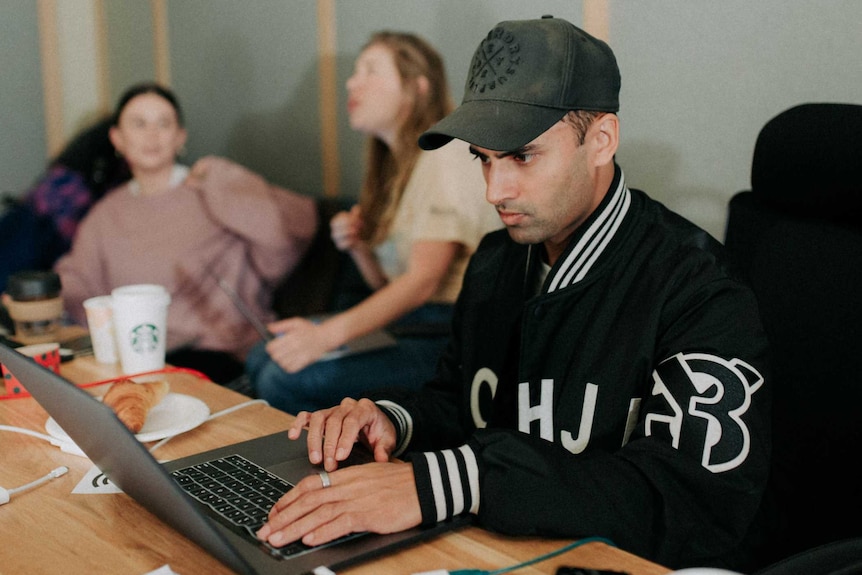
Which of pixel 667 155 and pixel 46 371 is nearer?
pixel 46 371

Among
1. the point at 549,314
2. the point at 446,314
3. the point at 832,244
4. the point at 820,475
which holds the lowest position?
the point at 446,314

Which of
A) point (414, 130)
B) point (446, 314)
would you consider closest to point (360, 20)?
point (414, 130)

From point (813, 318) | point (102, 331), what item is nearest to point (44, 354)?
point (102, 331)

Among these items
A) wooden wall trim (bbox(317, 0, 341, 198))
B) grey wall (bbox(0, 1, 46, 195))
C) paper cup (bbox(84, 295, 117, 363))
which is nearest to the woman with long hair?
paper cup (bbox(84, 295, 117, 363))

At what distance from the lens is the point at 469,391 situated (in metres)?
1.32

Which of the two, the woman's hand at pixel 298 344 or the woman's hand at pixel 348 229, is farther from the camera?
the woman's hand at pixel 348 229

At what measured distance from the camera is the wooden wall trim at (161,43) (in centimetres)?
355

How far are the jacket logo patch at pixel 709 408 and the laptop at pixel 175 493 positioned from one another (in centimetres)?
26

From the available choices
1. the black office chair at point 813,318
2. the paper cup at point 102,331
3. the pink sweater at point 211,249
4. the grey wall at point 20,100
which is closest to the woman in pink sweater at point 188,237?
the pink sweater at point 211,249

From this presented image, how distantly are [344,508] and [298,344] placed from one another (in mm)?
1152

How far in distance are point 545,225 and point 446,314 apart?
1.00 meters

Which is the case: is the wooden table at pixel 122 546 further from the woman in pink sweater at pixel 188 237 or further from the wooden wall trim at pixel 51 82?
the wooden wall trim at pixel 51 82

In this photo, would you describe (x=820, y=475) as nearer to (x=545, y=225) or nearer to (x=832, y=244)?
(x=832, y=244)

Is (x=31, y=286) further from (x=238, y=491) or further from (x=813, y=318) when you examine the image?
(x=813, y=318)
